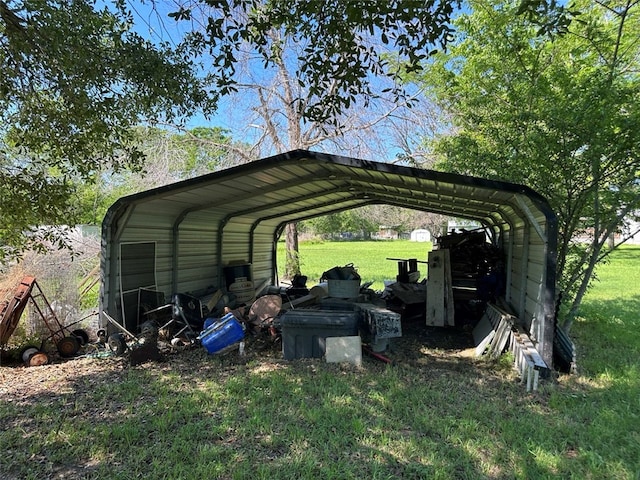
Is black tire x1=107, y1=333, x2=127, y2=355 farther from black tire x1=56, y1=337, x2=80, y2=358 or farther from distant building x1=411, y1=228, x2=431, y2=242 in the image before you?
distant building x1=411, y1=228, x2=431, y2=242

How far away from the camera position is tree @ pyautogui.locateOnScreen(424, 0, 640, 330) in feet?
16.3

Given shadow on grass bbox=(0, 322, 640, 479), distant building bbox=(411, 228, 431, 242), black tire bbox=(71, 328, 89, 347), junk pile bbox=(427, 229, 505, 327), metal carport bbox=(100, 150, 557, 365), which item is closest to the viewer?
shadow on grass bbox=(0, 322, 640, 479)

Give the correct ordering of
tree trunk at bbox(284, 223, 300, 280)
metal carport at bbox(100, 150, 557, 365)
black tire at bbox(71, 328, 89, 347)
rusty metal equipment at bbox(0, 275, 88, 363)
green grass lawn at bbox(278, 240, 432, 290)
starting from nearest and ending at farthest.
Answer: metal carport at bbox(100, 150, 557, 365) < rusty metal equipment at bbox(0, 275, 88, 363) < black tire at bbox(71, 328, 89, 347) < tree trunk at bbox(284, 223, 300, 280) < green grass lawn at bbox(278, 240, 432, 290)

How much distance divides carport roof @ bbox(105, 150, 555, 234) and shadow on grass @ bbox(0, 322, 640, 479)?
6.95ft

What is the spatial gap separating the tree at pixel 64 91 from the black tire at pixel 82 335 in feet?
6.04

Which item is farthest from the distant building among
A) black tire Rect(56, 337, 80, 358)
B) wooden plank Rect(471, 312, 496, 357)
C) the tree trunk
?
black tire Rect(56, 337, 80, 358)

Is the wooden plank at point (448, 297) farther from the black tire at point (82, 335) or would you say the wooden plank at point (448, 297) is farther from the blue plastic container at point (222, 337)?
the black tire at point (82, 335)

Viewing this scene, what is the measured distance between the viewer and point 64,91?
184 inches

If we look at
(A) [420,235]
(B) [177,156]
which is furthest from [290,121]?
(A) [420,235]

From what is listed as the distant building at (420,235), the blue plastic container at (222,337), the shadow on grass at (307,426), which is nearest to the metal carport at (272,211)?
the shadow on grass at (307,426)

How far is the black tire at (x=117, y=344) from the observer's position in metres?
5.71

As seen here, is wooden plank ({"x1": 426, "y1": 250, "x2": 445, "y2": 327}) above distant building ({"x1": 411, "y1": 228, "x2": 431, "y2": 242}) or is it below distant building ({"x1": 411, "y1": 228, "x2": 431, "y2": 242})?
below

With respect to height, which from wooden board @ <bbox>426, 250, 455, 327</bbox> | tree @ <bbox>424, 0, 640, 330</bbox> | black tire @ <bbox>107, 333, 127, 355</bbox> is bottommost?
black tire @ <bbox>107, 333, 127, 355</bbox>

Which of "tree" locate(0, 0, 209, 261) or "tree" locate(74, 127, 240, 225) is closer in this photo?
"tree" locate(0, 0, 209, 261)
